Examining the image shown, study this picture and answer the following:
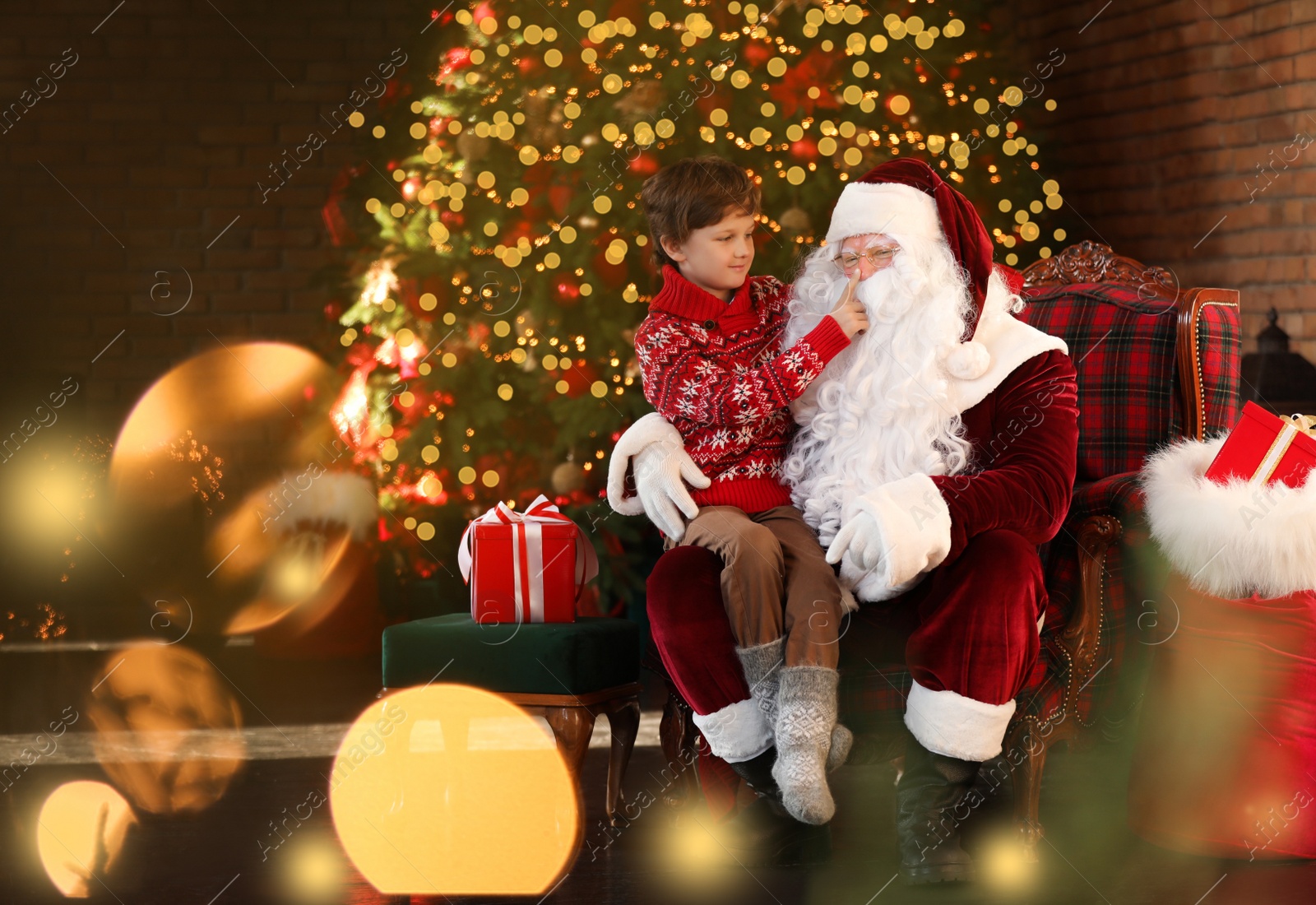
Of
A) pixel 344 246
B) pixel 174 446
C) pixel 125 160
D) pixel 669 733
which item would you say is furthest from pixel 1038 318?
pixel 125 160

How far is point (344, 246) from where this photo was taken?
11.4 feet

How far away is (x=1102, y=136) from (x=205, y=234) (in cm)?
342

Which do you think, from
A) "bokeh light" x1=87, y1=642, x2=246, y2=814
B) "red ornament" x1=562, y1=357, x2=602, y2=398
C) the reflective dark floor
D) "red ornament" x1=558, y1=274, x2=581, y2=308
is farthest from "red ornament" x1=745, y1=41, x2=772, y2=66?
"bokeh light" x1=87, y1=642, x2=246, y2=814

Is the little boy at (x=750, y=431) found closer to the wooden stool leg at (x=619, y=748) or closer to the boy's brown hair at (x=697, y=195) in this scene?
the boy's brown hair at (x=697, y=195)

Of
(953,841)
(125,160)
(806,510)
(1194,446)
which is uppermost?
(125,160)

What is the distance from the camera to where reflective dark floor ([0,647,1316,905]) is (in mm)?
1888

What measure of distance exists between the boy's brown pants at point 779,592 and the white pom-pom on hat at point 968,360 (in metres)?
0.43

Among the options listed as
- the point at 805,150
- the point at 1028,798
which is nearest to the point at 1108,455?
the point at 1028,798

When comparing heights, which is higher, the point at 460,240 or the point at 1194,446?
Result: the point at 460,240

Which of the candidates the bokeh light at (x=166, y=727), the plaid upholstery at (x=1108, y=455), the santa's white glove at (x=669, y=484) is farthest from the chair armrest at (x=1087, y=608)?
the bokeh light at (x=166, y=727)

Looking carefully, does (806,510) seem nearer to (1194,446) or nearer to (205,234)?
(1194,446)

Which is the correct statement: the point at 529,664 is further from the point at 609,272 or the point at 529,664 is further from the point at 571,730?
the point at 609,272

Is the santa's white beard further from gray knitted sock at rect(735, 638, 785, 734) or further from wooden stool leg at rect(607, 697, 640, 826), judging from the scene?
wooden stool leg at rect(607, 697, 640, 826)

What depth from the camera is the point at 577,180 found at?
3.14m
